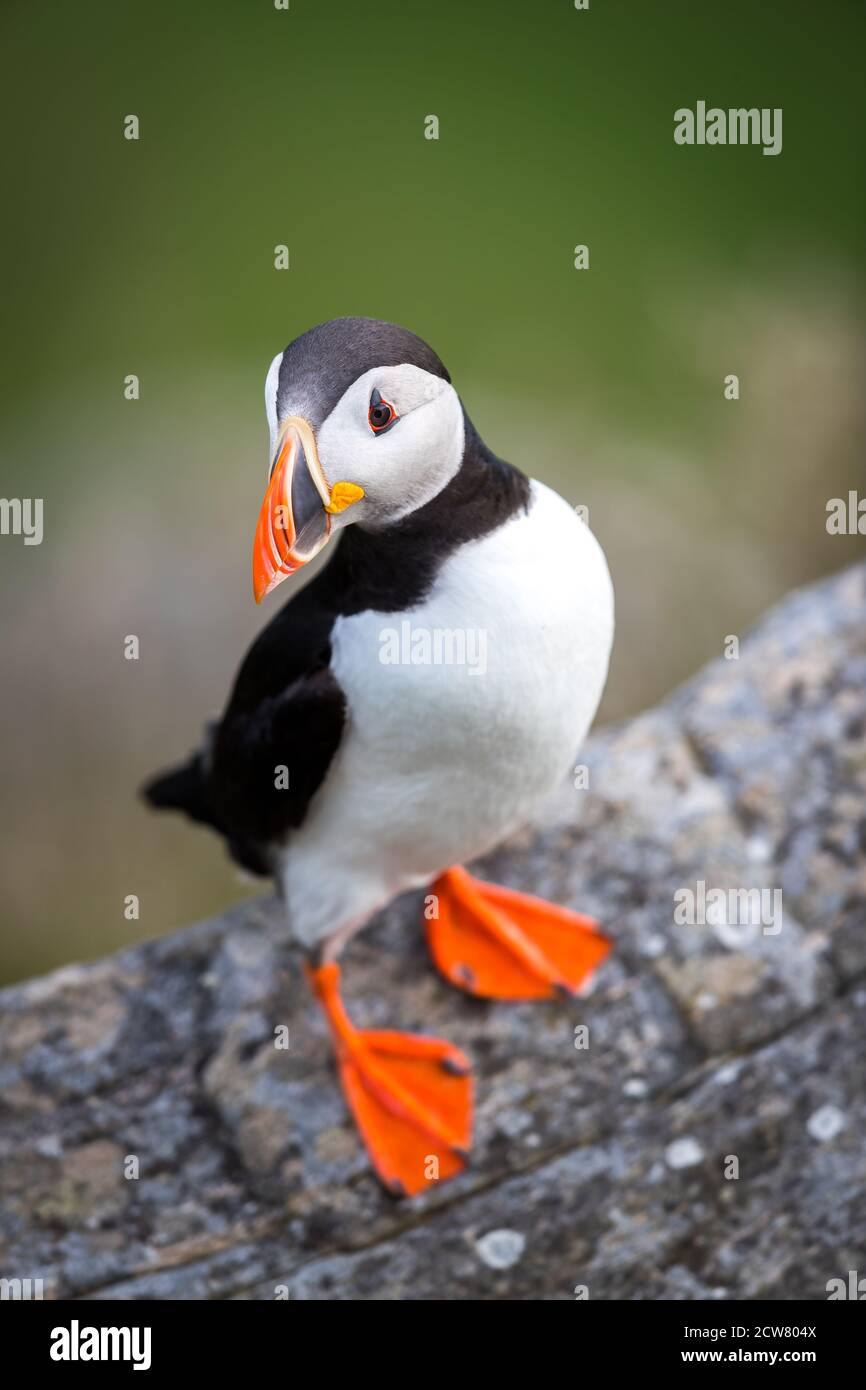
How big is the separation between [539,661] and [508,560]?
0.49 feet

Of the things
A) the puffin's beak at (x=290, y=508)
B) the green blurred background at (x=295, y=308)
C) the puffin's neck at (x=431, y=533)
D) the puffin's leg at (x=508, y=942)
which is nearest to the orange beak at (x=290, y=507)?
the puffin's beak at (x=290, y=508)

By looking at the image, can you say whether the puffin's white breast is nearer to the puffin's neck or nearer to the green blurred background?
the puffin's neck

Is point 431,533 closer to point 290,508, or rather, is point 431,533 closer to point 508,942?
point 290,508

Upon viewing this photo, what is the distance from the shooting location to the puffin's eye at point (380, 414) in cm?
146

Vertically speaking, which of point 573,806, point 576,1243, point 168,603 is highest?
point 168,603

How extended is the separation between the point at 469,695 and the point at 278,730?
32cm

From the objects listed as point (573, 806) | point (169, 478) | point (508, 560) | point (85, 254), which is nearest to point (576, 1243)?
point (573, 806)

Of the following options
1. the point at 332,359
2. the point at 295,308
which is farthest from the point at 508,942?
the point at 295,308

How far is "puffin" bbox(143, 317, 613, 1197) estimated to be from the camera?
1.46 metres

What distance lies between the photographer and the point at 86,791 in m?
3.80

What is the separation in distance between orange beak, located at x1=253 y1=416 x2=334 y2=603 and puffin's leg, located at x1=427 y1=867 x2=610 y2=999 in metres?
1.10

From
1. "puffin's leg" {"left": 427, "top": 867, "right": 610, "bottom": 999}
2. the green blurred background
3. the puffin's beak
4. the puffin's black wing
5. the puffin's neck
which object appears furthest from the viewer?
the green blurred background

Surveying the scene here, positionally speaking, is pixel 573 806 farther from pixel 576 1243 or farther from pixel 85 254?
pixel 85 254

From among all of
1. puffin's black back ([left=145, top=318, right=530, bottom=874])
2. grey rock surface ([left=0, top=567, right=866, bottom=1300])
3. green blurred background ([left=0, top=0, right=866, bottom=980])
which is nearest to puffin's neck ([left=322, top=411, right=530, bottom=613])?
puffin's black back ([left=145, top=318, right=530, bottom=874])
